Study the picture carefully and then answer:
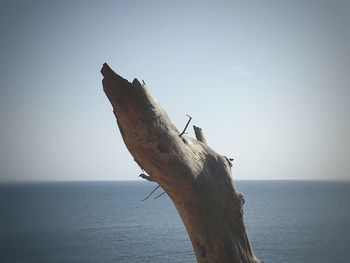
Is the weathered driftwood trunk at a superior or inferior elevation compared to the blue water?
superior

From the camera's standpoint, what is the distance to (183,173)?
3686mm

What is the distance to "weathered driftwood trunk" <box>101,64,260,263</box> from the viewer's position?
3469 mm

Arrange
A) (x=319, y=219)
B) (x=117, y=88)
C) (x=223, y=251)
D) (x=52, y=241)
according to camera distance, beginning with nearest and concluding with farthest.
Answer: (x=117, y=88)
(x=223, y=251)
(x=52, y=241)
(x=319, y=219)

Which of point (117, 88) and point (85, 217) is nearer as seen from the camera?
point (117, 88)

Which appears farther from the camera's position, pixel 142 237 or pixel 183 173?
pixel 142 237

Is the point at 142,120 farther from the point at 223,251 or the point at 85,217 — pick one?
the point at 85,217

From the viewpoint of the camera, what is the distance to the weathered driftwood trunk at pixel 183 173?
11.4ft

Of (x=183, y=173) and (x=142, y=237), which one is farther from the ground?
(x=183, y=173)

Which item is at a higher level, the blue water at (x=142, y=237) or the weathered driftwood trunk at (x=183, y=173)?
the weathered driftwood trunk at (x=183, y=173)

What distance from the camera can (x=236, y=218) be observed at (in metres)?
4.00

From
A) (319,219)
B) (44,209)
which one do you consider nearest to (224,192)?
(319,219)

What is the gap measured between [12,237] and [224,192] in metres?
101

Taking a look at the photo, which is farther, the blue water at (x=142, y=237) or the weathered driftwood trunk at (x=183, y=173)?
the blue water at (x=142, y=237)

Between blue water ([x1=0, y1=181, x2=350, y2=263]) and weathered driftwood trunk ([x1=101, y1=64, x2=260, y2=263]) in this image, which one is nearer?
weathered driftwood trunk ([x1=101, y1=64, x2=260, y2=263])
